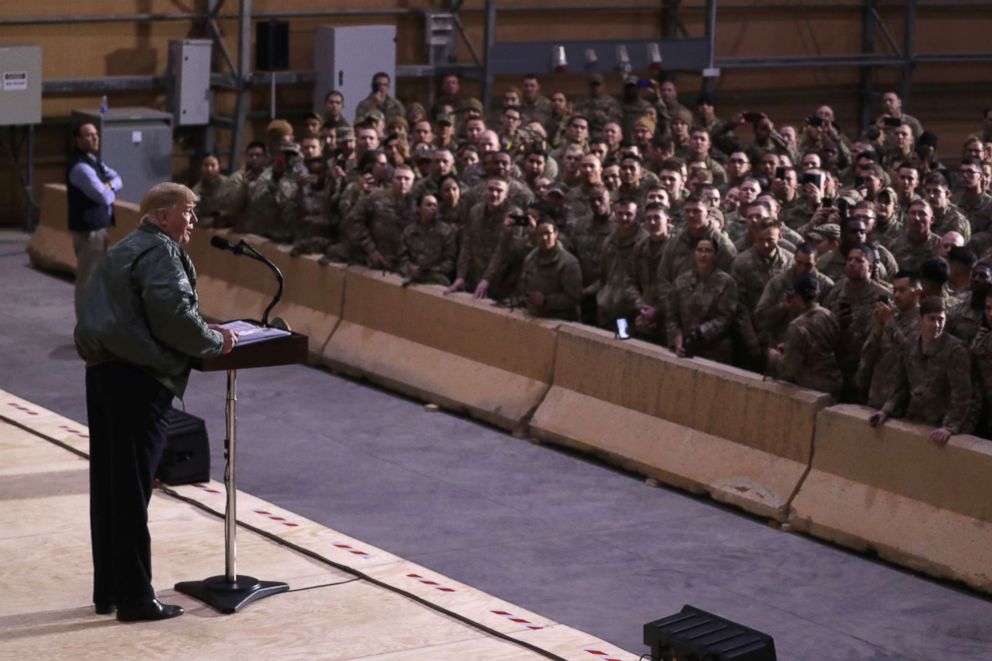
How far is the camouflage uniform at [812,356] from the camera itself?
11.5 meters

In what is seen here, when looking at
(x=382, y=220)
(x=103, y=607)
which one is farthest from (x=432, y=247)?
(x=103, y=607)

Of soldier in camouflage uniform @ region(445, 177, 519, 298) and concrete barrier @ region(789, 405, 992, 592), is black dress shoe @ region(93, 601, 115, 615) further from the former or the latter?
soldier in camouflage uniform @ region(445, 177, 519, 298)

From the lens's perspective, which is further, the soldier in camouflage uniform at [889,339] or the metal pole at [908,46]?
the metal pole at [908,46]

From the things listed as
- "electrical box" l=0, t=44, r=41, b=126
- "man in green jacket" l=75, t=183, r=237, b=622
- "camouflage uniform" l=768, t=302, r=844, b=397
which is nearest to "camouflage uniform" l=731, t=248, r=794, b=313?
"camouflage uniform" l=768, t=302, r=844, b=397

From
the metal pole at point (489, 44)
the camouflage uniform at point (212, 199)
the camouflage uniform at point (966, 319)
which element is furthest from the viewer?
the metal pole at point (489, 44)

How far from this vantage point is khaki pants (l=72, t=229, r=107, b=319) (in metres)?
16.1

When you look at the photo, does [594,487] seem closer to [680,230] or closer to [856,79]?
[680,230]

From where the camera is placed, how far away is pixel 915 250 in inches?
551

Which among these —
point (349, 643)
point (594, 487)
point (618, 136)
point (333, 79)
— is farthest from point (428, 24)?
point (349, 643)

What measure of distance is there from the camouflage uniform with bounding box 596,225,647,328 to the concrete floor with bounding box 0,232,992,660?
131 cm

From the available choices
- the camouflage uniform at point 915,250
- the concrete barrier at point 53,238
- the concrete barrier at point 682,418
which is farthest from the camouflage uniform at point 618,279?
the concrete barrier at point 53,238

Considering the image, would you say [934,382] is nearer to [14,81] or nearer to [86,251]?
[86,251]

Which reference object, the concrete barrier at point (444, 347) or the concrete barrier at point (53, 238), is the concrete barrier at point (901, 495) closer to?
the concrete barrier at point (444, 347)

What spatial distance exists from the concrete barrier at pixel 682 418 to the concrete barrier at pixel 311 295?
10.3 feet
